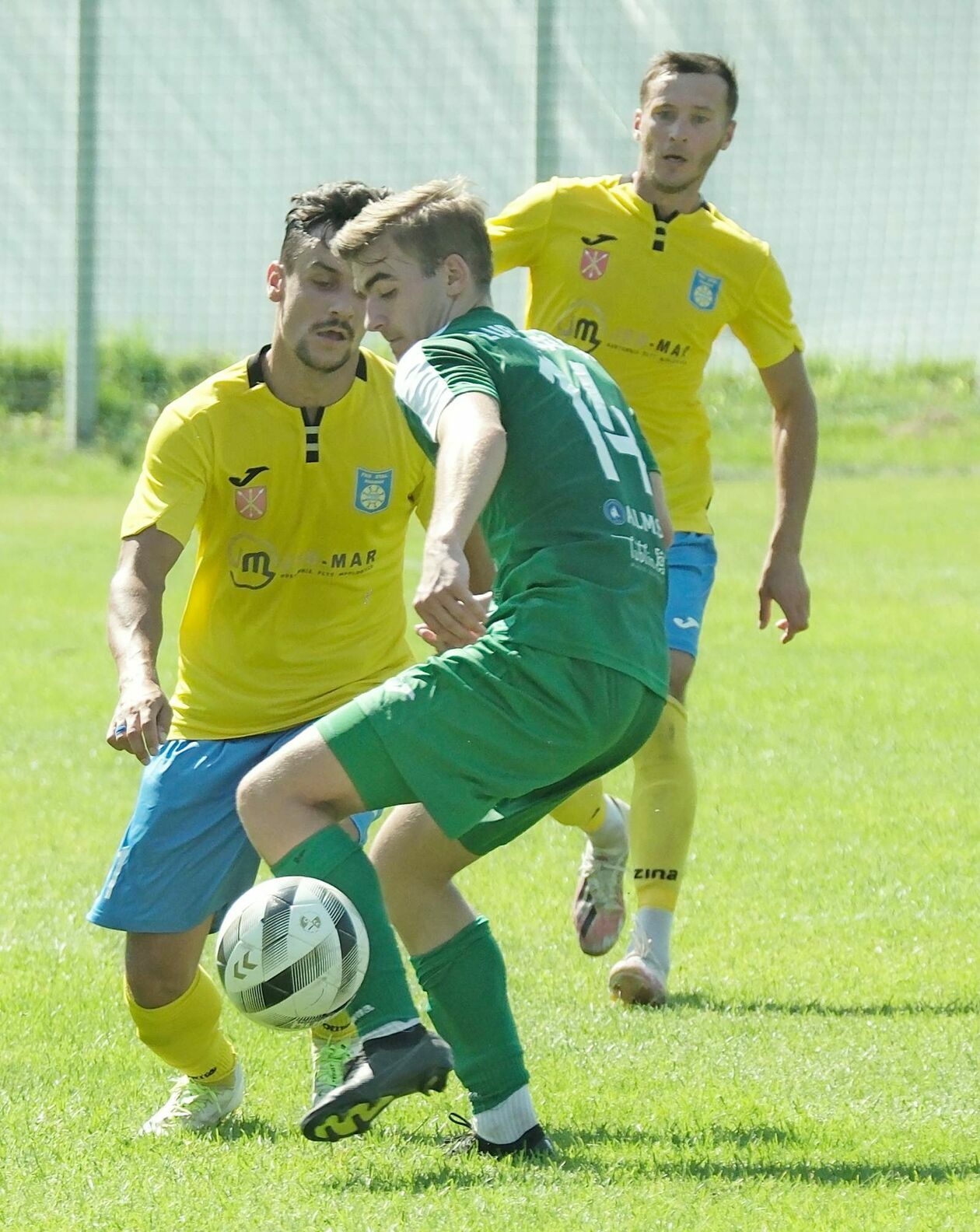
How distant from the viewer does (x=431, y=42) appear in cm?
2205

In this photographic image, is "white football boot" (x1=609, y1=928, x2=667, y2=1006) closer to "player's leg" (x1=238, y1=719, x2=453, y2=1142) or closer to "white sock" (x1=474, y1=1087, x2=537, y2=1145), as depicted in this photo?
"white sock" (x1=474, y1=1087, x2=537, y2=1145)

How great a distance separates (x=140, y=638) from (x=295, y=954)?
0.91 metres

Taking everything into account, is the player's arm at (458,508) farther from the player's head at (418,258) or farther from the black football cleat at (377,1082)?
the black football cleat at (377,1082)

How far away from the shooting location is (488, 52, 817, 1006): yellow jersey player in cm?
597

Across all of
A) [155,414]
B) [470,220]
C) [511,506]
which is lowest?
[155,414]

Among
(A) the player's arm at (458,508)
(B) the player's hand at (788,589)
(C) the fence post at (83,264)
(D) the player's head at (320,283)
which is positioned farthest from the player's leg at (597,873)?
(C) the fence post at (83,264)

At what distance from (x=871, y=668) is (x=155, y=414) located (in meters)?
11.2

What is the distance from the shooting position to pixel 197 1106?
4434 millimetres

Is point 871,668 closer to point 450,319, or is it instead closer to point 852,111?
point 450,319

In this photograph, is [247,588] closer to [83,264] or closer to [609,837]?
[609,837]

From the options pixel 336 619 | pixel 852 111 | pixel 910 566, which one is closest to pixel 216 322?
pixel 852 111

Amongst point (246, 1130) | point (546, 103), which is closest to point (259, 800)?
point (246, 1130)

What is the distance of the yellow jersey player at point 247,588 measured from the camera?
14.8 feet

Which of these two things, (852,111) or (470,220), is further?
(852,111)
